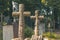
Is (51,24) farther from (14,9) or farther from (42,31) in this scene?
(42,31)

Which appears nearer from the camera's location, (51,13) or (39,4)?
(39,4)

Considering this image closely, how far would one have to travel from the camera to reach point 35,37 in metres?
14.4

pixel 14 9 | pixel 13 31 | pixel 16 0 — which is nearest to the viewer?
pixel 13 31

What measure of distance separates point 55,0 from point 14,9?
5.47 meters

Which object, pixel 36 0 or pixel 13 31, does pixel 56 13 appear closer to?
pixel 36 0

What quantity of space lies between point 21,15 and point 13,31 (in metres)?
5.30

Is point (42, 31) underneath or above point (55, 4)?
underneath

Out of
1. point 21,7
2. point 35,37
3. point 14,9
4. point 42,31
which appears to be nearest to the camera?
point 21,7

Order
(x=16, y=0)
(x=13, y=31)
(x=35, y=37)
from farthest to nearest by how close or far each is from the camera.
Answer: (x=16, y=0)
(x=13, y=31)
(x=35, y=37)

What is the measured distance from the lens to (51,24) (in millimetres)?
29703

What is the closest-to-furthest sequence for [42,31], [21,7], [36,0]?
[21,7] → [42,31] → [36,0]

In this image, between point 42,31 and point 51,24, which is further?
point 51,24

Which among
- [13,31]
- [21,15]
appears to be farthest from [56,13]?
[21,15]

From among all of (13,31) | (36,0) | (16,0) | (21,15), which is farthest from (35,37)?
(36,0)
